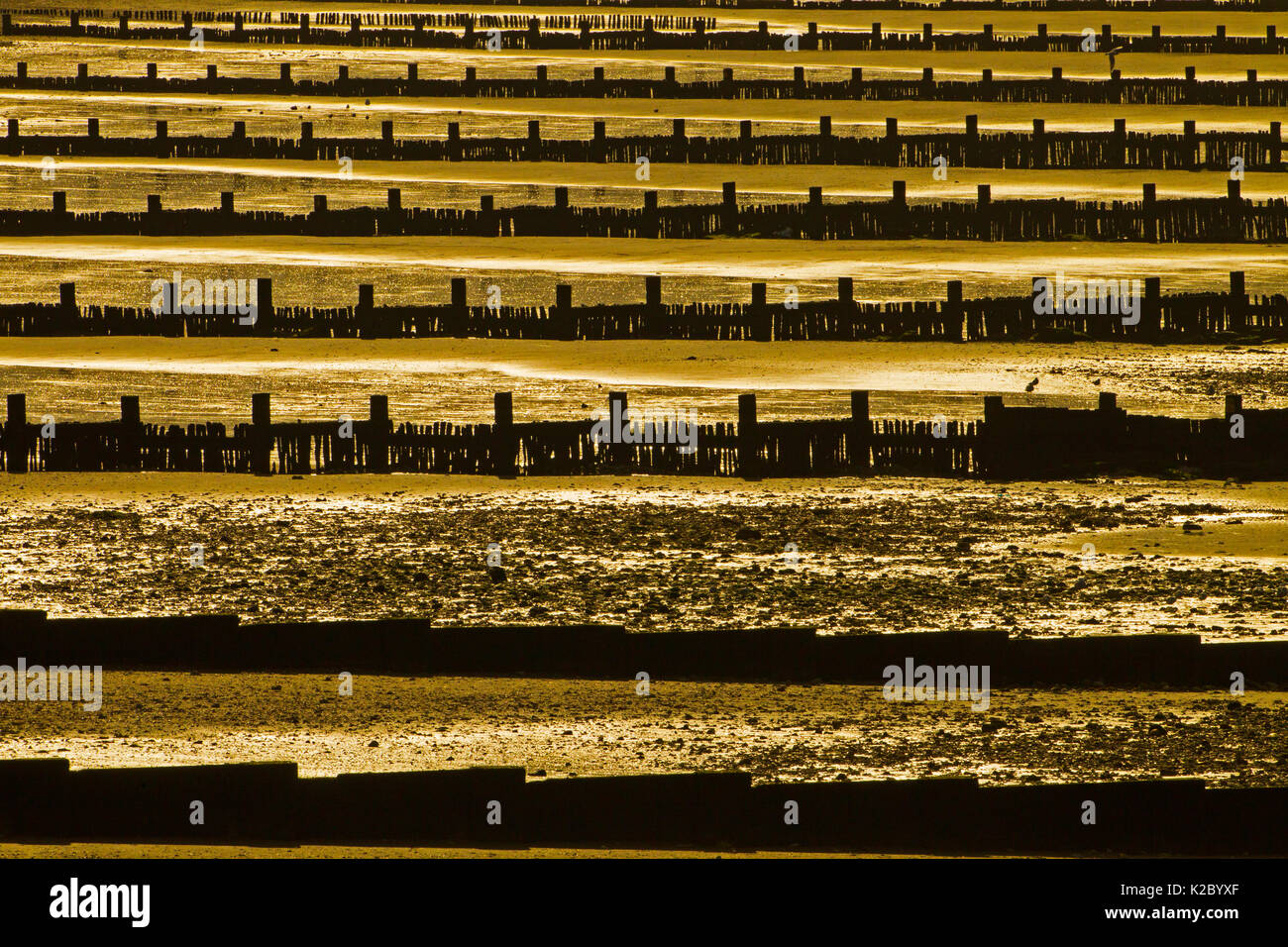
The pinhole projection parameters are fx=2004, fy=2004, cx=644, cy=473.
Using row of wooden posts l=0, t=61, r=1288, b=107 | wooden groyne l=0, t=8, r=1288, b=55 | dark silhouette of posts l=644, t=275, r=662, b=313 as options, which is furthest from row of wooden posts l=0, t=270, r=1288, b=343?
wooden groyne l=0, t=8, r=1288, b=55

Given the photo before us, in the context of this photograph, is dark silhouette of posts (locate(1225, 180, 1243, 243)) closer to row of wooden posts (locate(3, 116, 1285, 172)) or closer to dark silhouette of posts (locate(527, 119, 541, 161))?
row of wooden posts (locate(3, 116, 1285, 172))

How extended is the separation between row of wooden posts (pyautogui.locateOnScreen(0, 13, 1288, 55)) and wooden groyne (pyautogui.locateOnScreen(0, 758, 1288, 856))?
33292 mm

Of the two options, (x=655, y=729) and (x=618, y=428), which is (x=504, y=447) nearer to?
(x=618, y=428)

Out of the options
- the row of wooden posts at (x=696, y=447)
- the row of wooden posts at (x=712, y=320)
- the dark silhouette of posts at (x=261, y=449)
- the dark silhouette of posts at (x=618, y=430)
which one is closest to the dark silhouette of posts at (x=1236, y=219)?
the row of wooden posts at (x=712, y=320)

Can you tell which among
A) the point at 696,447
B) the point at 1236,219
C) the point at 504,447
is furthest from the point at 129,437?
the point at 1236,219

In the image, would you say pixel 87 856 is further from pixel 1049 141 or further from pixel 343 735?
pixel 1049 141

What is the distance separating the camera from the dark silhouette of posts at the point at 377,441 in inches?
728

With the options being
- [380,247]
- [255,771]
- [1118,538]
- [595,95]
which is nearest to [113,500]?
[255,771]

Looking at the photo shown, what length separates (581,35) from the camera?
43.7 m

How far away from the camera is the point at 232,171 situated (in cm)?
3322

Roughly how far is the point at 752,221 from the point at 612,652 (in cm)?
1626

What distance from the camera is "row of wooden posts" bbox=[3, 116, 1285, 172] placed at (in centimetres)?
3250

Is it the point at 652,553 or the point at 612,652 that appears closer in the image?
the point at 612,652

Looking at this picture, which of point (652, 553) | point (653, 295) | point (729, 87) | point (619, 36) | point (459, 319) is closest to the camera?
point (652, 553)
